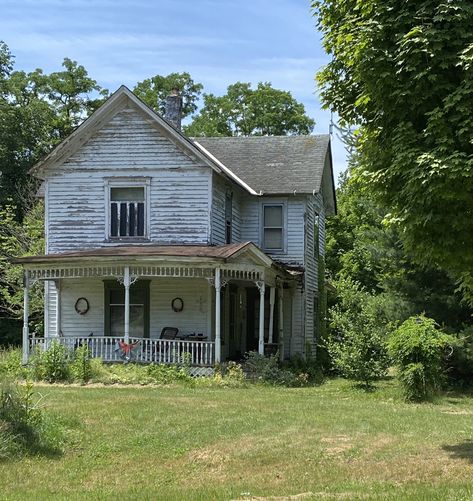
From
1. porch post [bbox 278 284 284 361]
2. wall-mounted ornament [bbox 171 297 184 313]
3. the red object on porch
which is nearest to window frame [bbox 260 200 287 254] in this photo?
porch post [bbox 278 284 284 361]

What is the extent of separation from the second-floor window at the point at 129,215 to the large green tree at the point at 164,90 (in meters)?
29.4

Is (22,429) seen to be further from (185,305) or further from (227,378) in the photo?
(185,305)

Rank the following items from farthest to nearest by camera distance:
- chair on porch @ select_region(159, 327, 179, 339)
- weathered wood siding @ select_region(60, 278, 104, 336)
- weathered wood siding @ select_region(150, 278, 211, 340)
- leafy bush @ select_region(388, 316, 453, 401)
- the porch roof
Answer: weathered wood siding @ select_region(60, 278, 104, 336)
weathered wood siding @ select_region(150, 278, 211, 340)
chair on porch @ select_region(159, 327, 179, 339)
the porch roof
leafy bush @ select_region(388, 316, 453, 401)

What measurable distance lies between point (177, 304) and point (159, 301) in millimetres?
622

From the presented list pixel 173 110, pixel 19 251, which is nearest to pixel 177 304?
pixel 173 110

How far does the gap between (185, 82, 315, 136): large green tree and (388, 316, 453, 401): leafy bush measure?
38.0m

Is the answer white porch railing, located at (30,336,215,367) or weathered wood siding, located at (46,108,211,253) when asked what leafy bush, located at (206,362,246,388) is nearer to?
white porch railing, located at (30,336,215,367)

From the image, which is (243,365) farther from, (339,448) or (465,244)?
(465,244)

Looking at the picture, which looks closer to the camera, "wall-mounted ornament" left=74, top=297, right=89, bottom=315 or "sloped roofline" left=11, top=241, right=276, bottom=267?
"sloped roofline" left=11, top=241, right=276, bottom=267

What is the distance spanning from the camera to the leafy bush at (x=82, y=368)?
61.0 feet

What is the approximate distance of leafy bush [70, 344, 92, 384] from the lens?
18594 millimetres

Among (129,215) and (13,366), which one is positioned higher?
(129,215)

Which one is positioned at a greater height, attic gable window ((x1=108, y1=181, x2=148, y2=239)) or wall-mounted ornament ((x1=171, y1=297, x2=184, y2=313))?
attic gable window ((x1=108, y1=181, x2=148, y2=239))

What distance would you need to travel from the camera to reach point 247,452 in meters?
9.90
